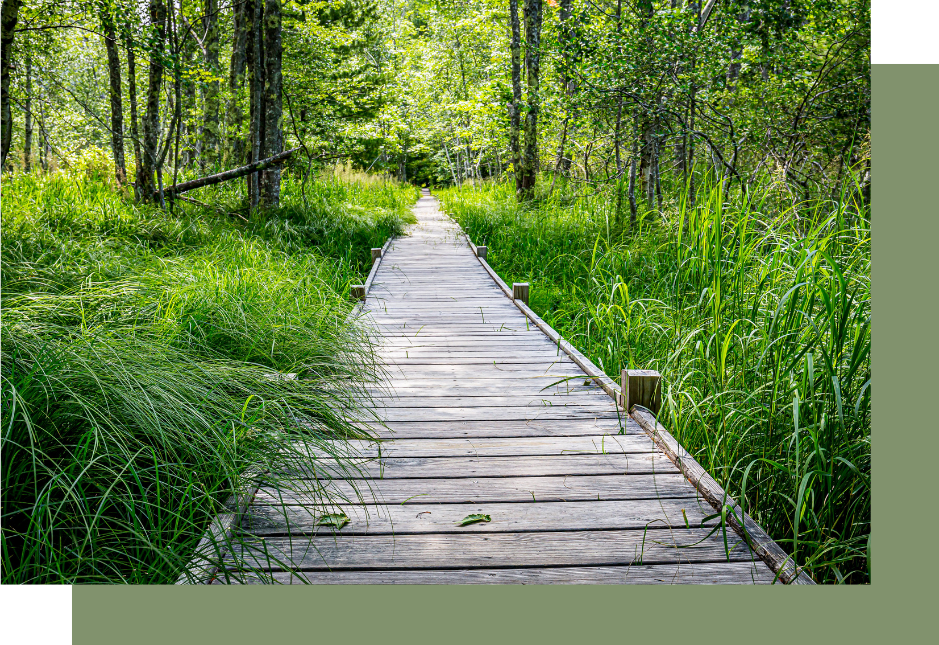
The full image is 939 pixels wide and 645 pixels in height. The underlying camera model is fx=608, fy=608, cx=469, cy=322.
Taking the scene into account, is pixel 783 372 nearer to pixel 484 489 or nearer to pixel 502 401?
pixel 484 489

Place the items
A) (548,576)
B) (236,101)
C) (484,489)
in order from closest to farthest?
(548,576), (484,489), (236,101)

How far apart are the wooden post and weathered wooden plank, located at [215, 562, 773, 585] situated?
3.82ft

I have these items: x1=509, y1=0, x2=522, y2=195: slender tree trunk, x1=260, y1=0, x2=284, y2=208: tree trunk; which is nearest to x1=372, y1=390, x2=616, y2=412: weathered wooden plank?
x1=260, y1=0, x2=284, y2=208: tree trunk

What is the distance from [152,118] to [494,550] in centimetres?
620

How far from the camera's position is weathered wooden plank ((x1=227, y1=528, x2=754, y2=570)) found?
165 cm

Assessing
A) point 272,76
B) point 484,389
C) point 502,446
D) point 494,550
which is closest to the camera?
point 494,550

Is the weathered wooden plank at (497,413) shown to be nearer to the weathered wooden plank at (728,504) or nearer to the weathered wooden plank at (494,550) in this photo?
the weathered wooden plank at (728,504)

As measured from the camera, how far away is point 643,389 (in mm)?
2775

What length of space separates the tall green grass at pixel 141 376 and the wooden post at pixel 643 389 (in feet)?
3.98

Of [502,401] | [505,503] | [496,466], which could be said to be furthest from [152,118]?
[505,503]

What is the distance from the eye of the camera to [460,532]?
182 cm

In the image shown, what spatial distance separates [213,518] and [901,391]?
1.88 m

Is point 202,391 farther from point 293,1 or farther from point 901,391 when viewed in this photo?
point 293,1

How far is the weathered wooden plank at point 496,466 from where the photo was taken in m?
2.22
